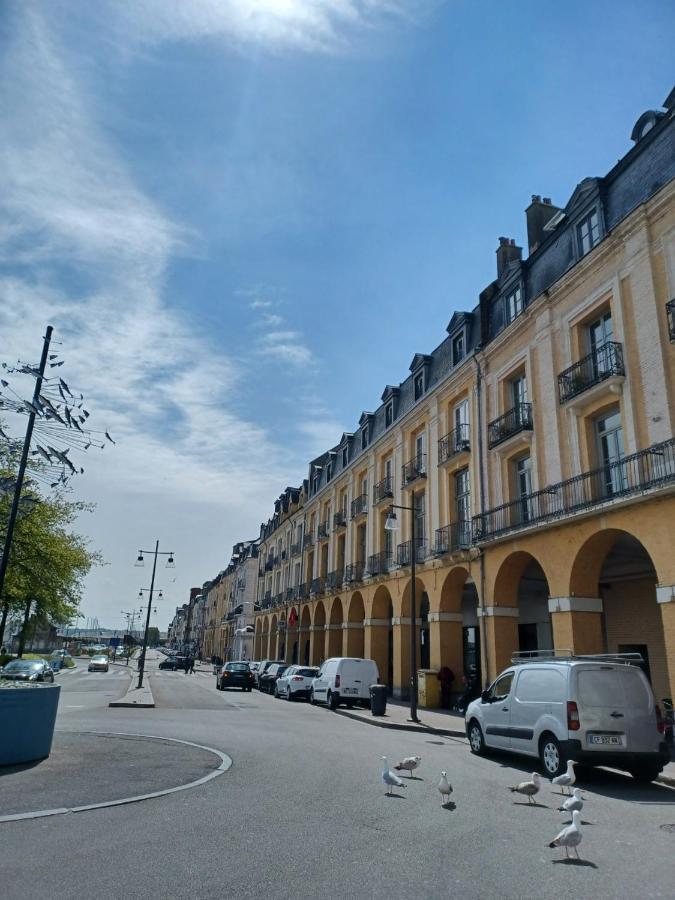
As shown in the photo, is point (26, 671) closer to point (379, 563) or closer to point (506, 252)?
point (379, 563)

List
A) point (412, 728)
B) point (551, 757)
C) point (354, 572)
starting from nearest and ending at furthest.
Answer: point (551, 757), point (412, 728), point (354, 572)

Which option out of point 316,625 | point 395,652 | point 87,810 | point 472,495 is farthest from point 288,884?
point 316,625

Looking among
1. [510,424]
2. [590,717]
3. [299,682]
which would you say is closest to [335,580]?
[299,682]

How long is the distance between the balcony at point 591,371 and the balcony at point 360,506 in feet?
54.1

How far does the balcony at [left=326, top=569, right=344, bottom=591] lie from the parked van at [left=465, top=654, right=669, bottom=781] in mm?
24424

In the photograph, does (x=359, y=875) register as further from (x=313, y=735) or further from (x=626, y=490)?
(x=626, y=490)

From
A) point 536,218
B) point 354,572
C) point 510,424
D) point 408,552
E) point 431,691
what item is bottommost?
point 431,691

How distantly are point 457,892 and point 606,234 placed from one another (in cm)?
1581

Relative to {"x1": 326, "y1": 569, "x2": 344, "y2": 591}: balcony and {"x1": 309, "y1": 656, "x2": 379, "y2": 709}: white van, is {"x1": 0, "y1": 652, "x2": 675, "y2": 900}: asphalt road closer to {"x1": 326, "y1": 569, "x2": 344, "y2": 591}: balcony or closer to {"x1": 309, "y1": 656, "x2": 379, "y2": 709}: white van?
{"x1": 309, "y1": 656, "x2": 379, "y2": 709}: white van

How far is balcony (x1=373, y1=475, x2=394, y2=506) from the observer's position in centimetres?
2928

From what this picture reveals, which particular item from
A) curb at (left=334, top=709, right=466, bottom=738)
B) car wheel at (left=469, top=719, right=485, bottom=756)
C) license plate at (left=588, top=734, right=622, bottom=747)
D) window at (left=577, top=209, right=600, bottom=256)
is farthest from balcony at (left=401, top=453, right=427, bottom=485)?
license plate at (left=588, top=734, right=622, bottom=747)

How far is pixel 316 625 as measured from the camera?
3972 centimetres

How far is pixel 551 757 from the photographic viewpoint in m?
9.98

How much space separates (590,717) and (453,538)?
12979 millimetres
